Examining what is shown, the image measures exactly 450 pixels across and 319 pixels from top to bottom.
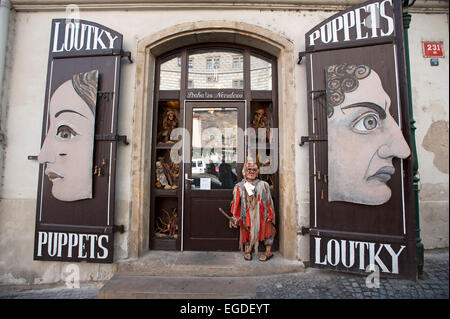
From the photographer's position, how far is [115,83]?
3.28m

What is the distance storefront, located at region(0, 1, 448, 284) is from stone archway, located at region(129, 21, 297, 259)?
0.07 ft

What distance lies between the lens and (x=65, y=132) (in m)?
3.27

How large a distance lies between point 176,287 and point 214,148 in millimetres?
2187

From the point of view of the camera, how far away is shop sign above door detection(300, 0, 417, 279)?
287 centimetres

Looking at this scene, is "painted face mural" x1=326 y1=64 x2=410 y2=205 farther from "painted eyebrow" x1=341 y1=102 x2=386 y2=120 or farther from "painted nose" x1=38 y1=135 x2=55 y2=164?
"painted nose" x1=38 y1=135 x2=55 y2=164

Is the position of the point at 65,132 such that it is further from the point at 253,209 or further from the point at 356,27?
the point at 356,27

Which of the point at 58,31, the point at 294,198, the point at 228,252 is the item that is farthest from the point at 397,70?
the point at 58,31

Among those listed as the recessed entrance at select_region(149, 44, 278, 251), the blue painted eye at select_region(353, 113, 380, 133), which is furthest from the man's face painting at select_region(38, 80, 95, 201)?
the blue painted eye at select_region(353, 113, 380, 133)

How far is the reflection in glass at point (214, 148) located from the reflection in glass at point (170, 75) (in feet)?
2.02

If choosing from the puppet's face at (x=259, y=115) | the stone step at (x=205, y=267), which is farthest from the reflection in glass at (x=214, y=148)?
the stone step at (x=205, y=267)

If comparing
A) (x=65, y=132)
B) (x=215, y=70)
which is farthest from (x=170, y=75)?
(x=65, y=132)

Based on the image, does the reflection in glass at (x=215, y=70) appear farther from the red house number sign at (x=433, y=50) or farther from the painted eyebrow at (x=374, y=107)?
the red house number sign at (x=433, y=50)

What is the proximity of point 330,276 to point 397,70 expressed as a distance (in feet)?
10.1
